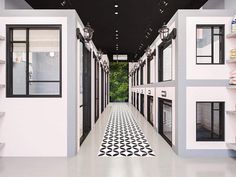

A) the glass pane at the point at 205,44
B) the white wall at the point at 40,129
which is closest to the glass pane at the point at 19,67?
the white wall at the point at 40,129

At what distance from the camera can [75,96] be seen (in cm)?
543

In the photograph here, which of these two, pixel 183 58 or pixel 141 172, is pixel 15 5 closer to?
pixel 183 58

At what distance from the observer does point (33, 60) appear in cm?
594

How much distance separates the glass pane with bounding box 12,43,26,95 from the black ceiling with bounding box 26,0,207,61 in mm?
3427

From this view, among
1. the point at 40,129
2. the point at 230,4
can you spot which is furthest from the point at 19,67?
the point at 230,4

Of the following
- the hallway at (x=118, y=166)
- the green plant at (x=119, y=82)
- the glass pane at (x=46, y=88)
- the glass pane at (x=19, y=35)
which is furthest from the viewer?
the green plant at (x=119, y=82)

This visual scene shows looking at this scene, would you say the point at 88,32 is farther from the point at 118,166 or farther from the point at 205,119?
the point at 205,119

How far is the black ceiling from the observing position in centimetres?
877

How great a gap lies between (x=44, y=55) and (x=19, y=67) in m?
0.67

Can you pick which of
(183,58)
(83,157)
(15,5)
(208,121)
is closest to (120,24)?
(15,5)

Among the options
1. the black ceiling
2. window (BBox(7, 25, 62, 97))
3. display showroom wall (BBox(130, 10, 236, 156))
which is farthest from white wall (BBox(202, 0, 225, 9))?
window (BBox(7, 25, 62, 97))

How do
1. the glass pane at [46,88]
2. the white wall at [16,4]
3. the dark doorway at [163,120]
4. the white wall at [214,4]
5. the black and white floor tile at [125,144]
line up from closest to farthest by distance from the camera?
the black and white floor tile at [125,144], the glass pane at [46,88], the white wall at [16,4], the white wall at [214,4], the dark doorway at [163,120]

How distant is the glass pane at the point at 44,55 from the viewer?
5.61m

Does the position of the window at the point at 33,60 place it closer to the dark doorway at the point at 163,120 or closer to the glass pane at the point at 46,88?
the glass pane at the point at 46,88
